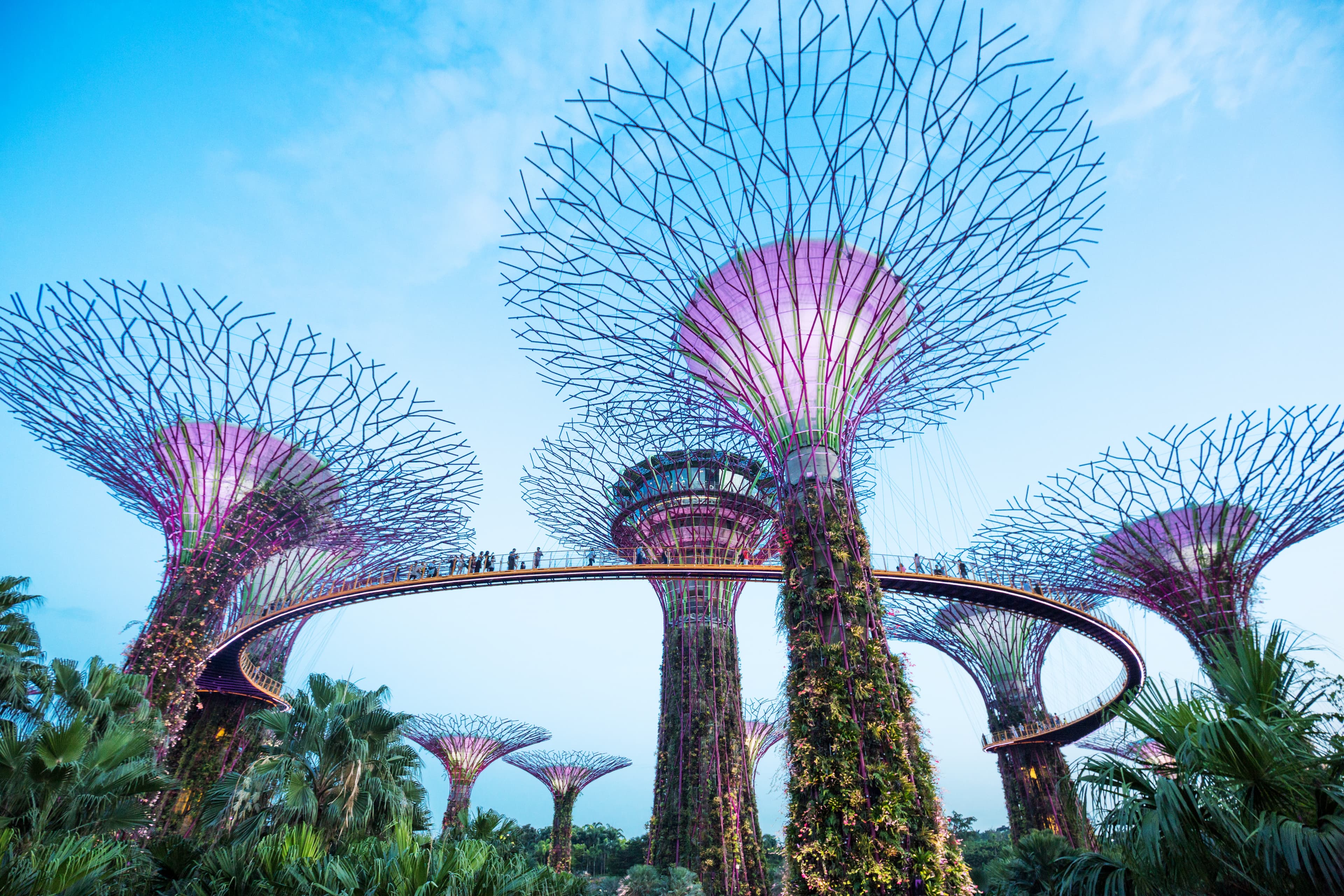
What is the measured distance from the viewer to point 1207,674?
6270mm

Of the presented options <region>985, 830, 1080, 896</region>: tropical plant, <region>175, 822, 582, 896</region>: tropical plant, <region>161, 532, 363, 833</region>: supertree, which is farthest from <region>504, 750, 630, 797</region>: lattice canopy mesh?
<region>175, 822, 582, 896</region>: tropical plant

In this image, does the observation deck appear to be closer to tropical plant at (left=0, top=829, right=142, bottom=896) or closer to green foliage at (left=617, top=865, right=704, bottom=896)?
green foliage at (left=617, top=865, right=704, bottom=896)

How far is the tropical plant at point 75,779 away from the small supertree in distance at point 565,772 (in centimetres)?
3448

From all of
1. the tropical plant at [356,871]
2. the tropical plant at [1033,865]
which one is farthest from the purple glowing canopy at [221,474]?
the tropical plant at [1033,865]

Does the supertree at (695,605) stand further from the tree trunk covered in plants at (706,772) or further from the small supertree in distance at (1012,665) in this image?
the small supertree in distance at (1012,665)

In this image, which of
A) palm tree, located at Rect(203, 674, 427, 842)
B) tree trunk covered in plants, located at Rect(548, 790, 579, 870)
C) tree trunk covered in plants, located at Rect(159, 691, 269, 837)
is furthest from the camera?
tree trunk covered in plants, located at Rect(548, 790, 579, 870)

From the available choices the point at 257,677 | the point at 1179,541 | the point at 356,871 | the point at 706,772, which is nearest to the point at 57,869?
the point at 356,871

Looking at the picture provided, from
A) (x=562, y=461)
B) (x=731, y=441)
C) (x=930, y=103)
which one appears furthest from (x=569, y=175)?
(x=562, y=461)

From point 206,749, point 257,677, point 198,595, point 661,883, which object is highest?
point 198,595

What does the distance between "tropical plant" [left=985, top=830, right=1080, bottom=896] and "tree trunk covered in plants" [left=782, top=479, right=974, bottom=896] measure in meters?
5.91

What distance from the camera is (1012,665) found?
95.9ft

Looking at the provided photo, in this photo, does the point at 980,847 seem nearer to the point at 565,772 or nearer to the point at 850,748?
the point at 565,772

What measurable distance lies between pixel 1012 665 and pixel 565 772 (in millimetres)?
27493

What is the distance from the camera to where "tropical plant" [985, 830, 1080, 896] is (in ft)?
43.3
